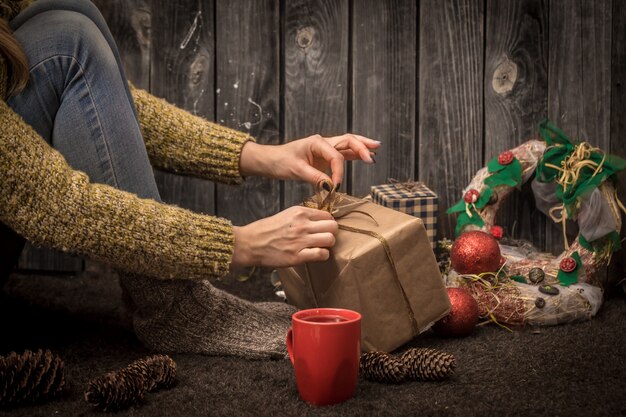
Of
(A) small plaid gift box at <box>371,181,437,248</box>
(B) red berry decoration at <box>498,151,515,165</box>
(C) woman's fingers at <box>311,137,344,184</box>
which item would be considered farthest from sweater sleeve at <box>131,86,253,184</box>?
(B) red berry decoration at <box>498,151,515,165</box>

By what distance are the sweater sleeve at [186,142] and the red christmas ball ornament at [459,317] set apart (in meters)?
0.49

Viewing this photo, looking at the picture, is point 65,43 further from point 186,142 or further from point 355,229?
point 355,229

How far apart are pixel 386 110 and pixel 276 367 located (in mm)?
861

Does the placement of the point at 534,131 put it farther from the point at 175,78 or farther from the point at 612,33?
the point at 175,78

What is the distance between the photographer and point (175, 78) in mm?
1845

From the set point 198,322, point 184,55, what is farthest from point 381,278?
point 184,55

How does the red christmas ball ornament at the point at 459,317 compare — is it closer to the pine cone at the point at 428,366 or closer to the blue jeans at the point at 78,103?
the pine cone at the point at 428,366

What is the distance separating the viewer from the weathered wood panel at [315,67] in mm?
1760

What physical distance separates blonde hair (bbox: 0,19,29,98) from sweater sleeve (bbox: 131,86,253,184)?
309 mm

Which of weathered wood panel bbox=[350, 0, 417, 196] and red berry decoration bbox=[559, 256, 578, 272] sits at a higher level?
weathered wood panel bbox=[350, 0, 417, 196]

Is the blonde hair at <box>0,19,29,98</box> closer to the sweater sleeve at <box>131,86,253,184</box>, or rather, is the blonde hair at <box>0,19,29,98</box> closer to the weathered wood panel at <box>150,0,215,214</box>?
the sweater sleeve at <box>131,86,253,184</box>

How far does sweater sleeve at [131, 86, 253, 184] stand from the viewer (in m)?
1.34

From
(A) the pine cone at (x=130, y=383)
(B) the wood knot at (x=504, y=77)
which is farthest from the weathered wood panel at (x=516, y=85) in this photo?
(A) the pine cone at (x=130, y=383)

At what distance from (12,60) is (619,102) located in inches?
53.5
